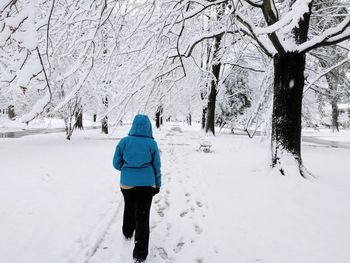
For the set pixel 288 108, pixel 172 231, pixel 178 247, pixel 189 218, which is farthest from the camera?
pixel 288 108

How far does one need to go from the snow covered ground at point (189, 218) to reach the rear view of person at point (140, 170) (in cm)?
46

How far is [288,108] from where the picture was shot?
7539 mm

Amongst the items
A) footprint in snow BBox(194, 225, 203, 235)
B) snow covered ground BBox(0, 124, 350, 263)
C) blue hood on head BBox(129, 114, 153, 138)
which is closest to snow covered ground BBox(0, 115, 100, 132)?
blue hood on head BBox(129, 114, 153, 138)

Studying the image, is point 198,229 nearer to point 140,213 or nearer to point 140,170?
Answer: point 140,213

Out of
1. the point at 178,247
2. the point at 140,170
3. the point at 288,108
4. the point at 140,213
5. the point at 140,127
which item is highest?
the point at 288,108

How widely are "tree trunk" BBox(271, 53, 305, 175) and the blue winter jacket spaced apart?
487 cm

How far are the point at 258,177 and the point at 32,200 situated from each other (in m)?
5.35

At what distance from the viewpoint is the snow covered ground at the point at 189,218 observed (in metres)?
3.73

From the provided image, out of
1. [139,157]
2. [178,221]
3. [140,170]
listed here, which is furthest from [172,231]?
[139,157]

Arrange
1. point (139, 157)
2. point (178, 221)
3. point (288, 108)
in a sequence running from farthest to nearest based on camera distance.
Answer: point (288, 108)
point (178, 221)
point (139, 157)

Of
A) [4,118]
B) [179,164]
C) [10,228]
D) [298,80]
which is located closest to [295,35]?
[298,80]

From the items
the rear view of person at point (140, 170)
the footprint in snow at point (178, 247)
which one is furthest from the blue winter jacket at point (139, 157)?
the footprint in snow at point (178, 247)

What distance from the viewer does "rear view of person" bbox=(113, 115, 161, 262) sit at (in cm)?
359

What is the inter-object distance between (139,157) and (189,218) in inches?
71.5
